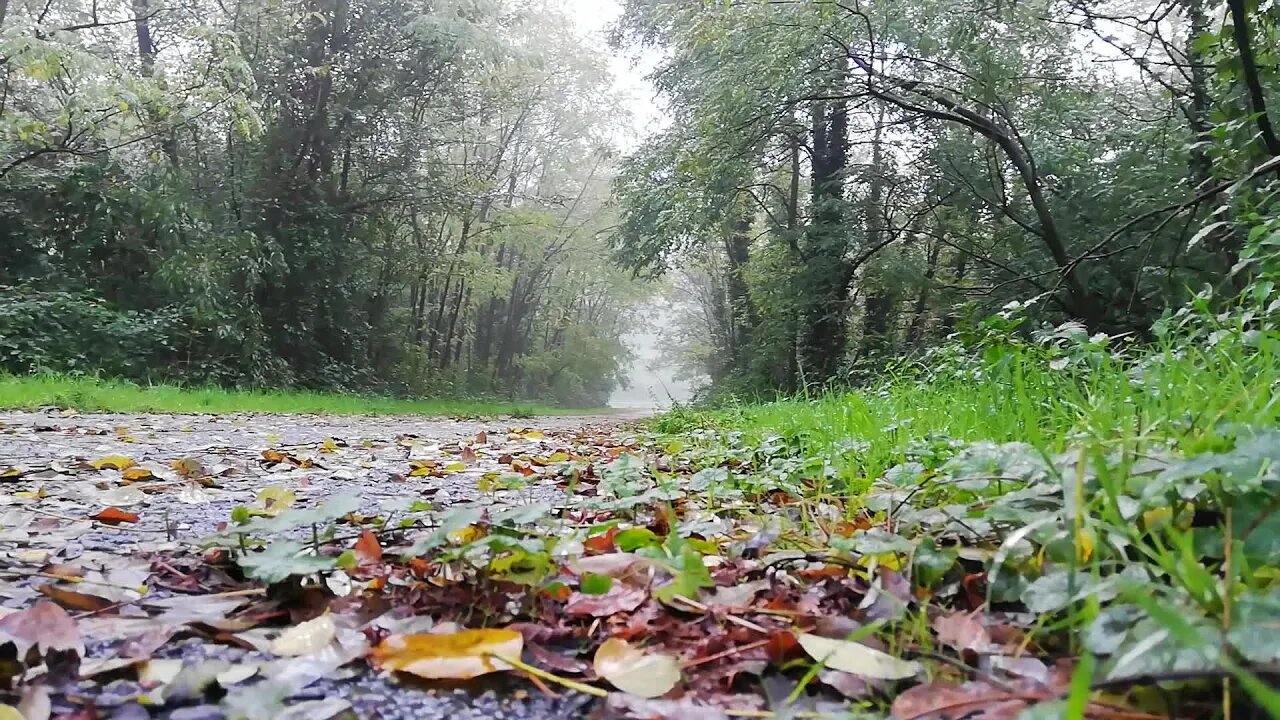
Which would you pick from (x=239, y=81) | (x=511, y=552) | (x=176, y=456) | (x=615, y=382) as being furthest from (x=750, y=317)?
(x=615, y=382)

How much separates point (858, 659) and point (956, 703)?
129 mm

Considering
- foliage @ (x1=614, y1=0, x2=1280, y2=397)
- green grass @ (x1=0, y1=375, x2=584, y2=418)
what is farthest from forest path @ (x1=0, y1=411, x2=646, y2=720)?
foliage @ (x1=614, y1=0, x2=1280, y2=397)

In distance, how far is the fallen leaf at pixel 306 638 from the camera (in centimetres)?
89

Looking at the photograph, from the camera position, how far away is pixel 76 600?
1.04 m

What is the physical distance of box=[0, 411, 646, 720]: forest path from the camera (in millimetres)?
784

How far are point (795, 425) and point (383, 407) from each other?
25.2ft

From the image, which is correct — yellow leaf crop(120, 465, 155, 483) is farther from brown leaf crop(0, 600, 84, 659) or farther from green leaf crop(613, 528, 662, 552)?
green leaf crop(613, 528, 662, 552)

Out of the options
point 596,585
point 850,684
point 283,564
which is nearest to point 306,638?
point 283,564

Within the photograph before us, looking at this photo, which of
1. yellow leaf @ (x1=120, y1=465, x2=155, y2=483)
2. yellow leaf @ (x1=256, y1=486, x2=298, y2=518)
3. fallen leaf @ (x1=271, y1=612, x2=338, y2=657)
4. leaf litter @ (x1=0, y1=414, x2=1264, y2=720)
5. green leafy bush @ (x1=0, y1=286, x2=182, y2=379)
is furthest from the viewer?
green leafy bush @ (x1=0, y1=286, x2=182, y2=379)

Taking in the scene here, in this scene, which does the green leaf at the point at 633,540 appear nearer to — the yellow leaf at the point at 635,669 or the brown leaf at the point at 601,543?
the brown leaf at the point at 601,543

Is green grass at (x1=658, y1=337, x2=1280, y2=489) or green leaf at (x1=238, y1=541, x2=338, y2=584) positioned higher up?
green grass at (x1=658, y1=337, x2=1280, y2=489)

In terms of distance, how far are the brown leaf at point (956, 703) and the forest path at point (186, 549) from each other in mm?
327

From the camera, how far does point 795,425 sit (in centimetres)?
327

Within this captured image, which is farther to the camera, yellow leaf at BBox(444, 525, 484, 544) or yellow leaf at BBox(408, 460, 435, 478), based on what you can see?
yellow leaf at BBox(408, 460, 435, 478)
